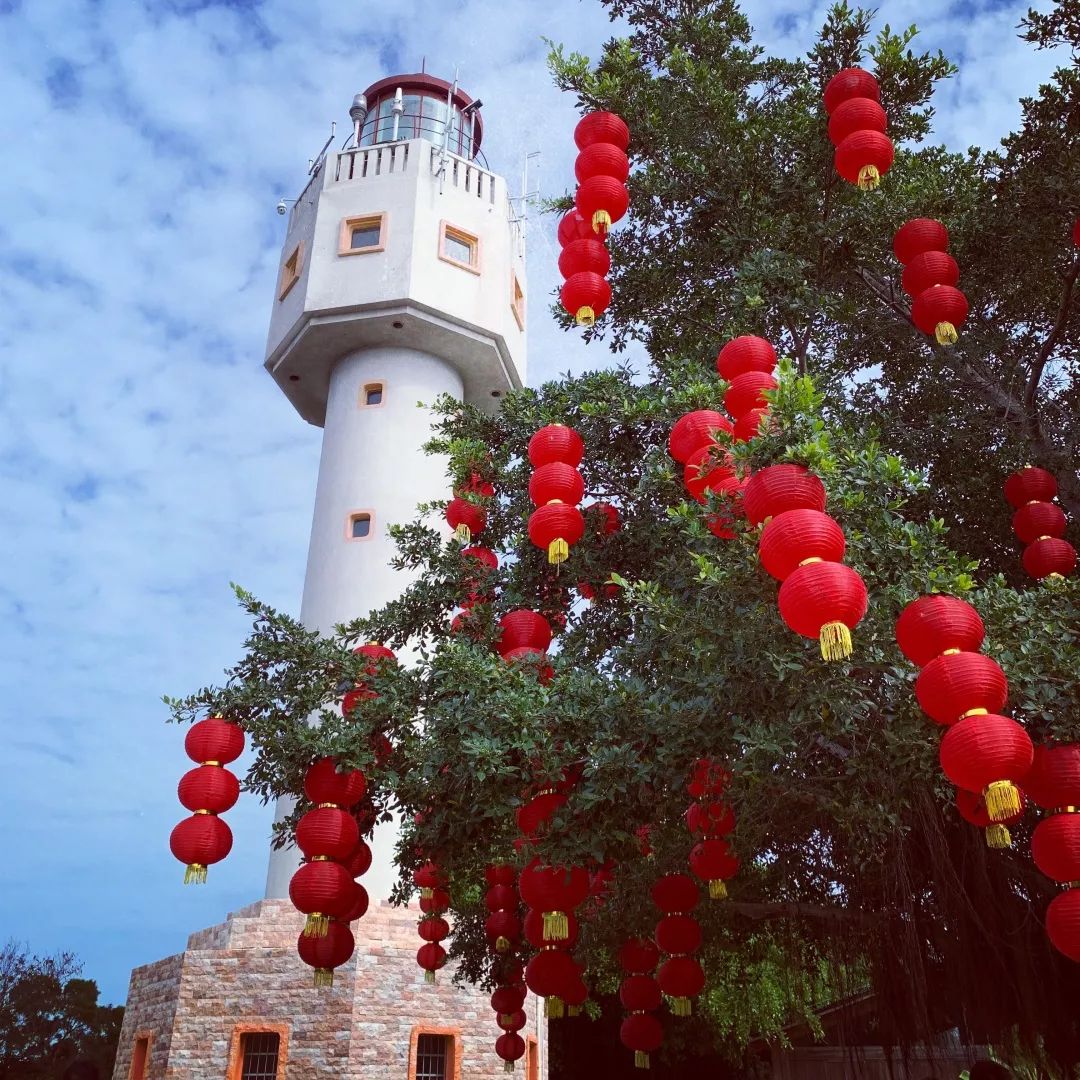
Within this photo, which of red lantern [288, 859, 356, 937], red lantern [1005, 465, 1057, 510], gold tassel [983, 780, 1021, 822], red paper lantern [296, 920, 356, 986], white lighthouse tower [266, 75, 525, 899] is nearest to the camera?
gold tassel [983, 780, 1021, 822]

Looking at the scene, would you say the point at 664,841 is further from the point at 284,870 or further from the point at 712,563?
the point at 284,870

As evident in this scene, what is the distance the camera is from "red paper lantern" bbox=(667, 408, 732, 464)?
629cm

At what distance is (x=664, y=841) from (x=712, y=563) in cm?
282

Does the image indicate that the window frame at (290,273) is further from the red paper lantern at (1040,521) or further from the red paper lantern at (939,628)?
the red paper lantern at (939,628)

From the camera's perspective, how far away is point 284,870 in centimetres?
1335

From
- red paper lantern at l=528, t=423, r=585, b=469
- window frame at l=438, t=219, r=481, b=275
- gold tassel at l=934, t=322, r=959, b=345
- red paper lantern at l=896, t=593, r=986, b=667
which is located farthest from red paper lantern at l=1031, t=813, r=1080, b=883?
window frame at l=438, t=219, r=481, b=275

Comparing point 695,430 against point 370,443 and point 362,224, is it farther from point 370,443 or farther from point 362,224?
point 362,224

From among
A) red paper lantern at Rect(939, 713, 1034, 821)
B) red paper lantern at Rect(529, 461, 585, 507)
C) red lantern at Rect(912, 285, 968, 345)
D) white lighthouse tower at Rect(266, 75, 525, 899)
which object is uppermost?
white lighthouse tower at Rect(266, 75, 525, 899)

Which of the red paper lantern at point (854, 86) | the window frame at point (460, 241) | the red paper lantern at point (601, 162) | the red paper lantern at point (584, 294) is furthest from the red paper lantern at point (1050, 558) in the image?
the window frame at point (460, 241)

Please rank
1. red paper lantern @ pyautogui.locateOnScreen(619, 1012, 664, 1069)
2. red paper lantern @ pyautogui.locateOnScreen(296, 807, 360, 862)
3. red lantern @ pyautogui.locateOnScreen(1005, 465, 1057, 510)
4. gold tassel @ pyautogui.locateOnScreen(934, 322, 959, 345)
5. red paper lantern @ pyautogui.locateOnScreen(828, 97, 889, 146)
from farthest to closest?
red paper lantern @ pyautogui.locateOnScreen(619, 1012, 664, 1069) → red lantern @ pyautogui.locateOnScreen(1005, 465, 1057, 510) → red paper lantern @ pyautogui.locateOnScreen(828, 97, 889, 146) → gold tassel @ pyautogui.locateOnScreen(934, 322, 959, 345) → red paper lantern @ pyautogui.locateOnScreen(296, 807, 360, 862)

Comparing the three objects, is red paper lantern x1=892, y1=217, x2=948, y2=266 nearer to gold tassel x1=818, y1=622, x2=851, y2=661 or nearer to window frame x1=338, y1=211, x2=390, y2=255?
gold tassel x1=818, y1=622, x2=851, y2=661

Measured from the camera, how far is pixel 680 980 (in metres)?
6.96

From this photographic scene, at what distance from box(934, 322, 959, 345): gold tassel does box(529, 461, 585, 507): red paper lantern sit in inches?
107

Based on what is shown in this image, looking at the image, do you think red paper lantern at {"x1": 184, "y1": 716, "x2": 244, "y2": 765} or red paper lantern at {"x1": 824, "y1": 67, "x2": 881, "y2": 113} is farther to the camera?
red paper lantern at {"x1": 824, "y1": 67, "x2": 881, "y2": 113}
